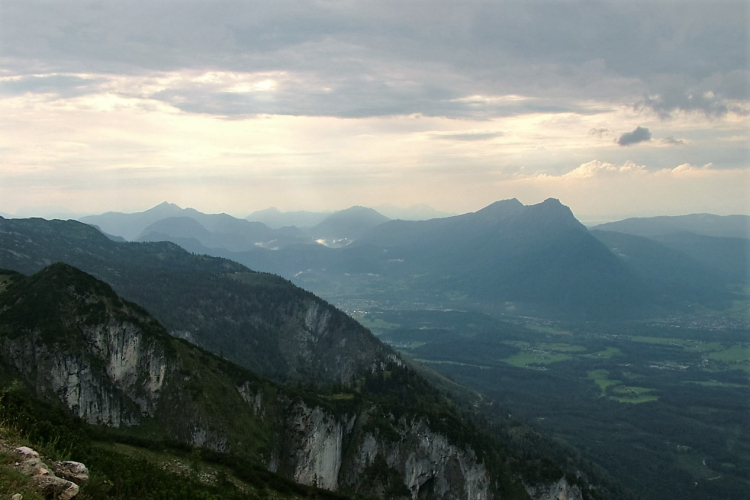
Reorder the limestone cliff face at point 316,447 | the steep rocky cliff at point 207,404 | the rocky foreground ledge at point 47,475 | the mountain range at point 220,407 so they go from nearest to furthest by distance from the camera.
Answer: the rocky foreground ledge at point 47,475
the steep rocky cliff at point 207,404
the mountain range at point 220,407
the limestone cliff face at point 316,447

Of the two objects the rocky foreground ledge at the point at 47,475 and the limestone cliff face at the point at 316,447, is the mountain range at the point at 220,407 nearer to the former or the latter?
the limestone cliff face at the point at 316,447

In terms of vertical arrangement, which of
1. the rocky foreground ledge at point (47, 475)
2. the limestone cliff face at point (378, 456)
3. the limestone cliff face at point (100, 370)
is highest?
the rocky foreground ledge at point (47, 475)

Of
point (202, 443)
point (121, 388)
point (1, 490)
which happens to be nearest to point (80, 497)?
point (1, 490)

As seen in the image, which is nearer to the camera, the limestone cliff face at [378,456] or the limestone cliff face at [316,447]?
the limestone cliff face at [316,447]

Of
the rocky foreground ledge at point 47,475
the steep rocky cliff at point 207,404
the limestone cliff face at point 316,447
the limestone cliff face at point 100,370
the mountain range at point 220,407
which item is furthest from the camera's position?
the limestone cliff face at point 316,447

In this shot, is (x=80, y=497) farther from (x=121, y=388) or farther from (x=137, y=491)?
(x=121, y=388)

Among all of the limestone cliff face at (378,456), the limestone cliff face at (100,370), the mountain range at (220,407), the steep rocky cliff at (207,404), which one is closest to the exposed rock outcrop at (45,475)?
the mountain range at (220,407)
